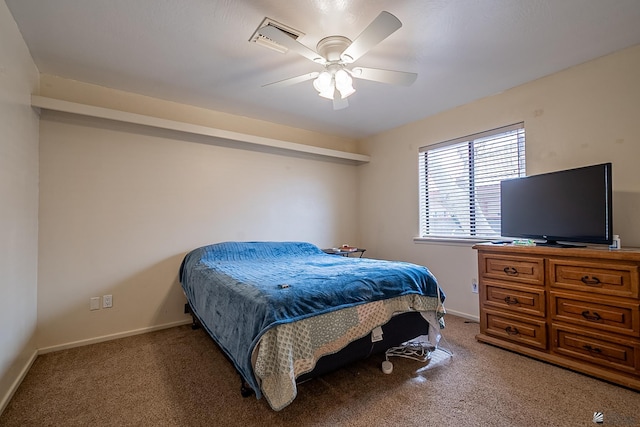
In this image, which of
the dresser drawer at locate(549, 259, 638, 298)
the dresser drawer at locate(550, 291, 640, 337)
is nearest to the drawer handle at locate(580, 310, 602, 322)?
the dresser drawer at locate(550, 291, 640, 337)

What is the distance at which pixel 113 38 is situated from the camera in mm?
2021

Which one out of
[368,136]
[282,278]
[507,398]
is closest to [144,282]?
[282,278]

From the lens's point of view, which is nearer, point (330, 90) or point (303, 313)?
point (303, 313)

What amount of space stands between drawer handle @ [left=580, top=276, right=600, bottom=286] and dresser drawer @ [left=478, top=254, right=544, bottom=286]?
0.24m

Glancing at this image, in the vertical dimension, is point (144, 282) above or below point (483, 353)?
above

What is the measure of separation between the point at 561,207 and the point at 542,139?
73 centimetres

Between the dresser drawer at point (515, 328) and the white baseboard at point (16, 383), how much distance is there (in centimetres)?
342

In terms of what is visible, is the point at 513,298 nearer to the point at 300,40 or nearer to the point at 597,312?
the point at 597,312

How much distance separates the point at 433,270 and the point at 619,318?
1.71 m

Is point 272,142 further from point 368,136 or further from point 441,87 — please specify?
point 441,87

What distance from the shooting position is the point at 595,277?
195 centimetres

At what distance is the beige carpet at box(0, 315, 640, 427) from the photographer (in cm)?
157

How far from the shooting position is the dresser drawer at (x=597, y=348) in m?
1.80

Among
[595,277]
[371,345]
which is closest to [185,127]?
[371,345]
